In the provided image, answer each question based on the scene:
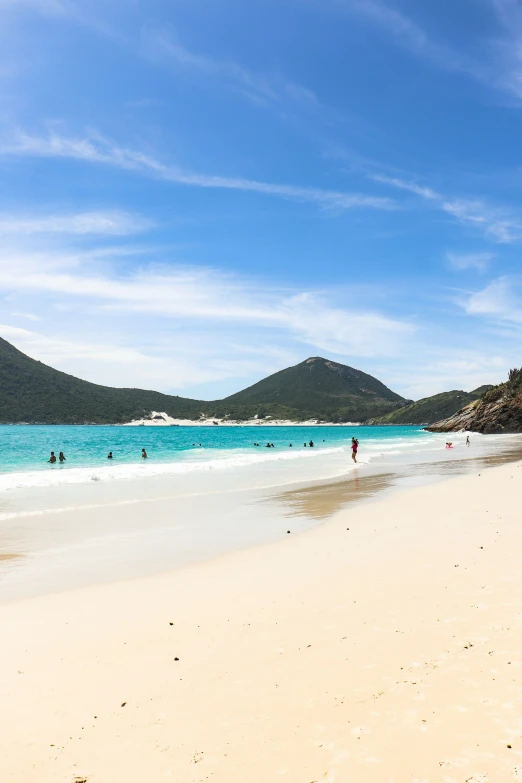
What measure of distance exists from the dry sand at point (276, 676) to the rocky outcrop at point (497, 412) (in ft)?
350

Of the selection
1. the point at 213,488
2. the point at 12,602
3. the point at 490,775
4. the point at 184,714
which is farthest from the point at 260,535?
the point at 213,488

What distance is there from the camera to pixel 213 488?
27953 millimetres

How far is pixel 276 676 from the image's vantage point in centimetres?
572

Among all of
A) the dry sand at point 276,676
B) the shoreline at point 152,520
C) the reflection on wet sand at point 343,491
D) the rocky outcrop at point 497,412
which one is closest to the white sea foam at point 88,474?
the shoreline at point 152,520

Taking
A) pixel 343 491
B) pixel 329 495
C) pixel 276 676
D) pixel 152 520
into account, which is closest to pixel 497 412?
pixel 343 491

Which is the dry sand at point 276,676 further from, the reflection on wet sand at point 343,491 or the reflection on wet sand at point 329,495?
the reflection on wet sand at point 343,491

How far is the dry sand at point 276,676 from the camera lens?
4246mm

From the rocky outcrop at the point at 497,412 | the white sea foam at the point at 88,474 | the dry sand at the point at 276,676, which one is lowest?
the white sea foam at the point at 88,474

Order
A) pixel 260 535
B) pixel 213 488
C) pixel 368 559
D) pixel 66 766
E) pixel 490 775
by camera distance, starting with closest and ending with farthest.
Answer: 1. pixel 490 775
2. pixel 66 766
3. pixel 368 559
4. pixel 260 535
5. pixel 213 488

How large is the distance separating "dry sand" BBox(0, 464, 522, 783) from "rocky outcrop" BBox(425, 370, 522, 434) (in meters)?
107

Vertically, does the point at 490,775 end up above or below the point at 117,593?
above

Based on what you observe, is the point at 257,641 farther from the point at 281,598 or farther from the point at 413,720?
the point at 413,720

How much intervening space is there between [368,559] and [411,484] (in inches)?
641

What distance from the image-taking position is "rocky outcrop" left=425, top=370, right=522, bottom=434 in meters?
106
